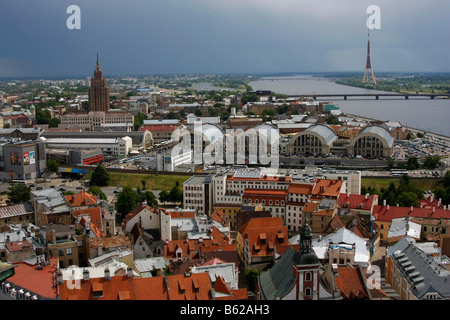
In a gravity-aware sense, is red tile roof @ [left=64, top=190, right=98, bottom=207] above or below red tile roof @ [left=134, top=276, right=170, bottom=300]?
below

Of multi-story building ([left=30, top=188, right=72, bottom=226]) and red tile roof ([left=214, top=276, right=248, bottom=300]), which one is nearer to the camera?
red tile roof ([left=214, top=276, right=248, bottom=300])

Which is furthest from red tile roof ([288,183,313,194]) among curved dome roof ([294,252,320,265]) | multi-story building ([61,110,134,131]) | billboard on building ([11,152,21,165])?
multi-story building ([61,110,134,131])

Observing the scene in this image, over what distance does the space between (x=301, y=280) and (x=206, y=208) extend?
6.31 m

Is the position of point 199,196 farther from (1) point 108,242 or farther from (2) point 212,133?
(2) point 212,133

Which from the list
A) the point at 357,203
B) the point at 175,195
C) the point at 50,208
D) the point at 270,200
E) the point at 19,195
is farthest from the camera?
the point at 175,195

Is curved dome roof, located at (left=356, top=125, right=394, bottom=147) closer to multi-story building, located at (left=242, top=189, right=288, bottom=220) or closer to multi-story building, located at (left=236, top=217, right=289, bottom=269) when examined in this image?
multi-story building, located at (left=242, top=189, right=288, bottom=220)

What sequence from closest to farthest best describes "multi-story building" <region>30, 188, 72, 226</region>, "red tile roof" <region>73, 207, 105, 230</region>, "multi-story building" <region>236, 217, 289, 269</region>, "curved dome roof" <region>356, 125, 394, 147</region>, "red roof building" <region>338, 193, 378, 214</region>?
1. "multi-story building" <region>236, 217, 289, 269</region>
2. "multi-story building" <region>30, 188, 72, 226</region>
3. "red tile roof" <region>73, 207, 105, 230</region>
4. "red roof building" <region>338, 193, 378, 214</region>
5. "curved dome roof" <region>356, 125, 394, 147</region>

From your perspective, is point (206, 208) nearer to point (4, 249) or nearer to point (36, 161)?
point (4, 249)

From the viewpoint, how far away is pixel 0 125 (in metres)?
26.3

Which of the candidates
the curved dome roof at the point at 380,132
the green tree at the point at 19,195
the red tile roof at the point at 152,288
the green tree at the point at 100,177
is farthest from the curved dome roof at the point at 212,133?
the red tile roof at the point at 152,288

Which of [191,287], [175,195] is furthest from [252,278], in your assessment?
[175,195]

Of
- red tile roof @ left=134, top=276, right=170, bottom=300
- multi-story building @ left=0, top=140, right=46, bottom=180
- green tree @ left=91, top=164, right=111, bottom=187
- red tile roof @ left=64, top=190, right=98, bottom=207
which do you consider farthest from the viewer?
multi-story building @ left=0, top=140, right=46, bottom=180
